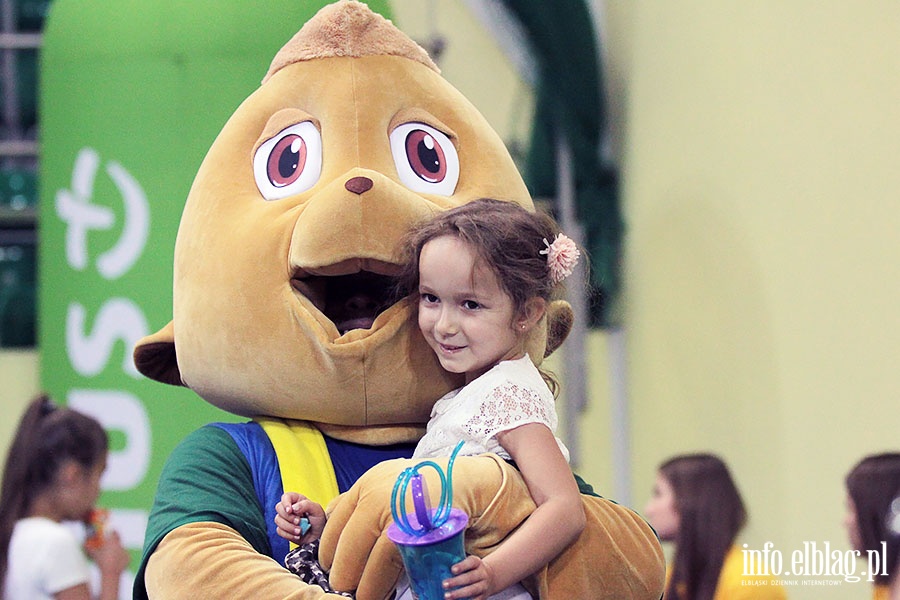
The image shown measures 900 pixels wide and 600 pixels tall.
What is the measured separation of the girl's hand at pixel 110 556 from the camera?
103 inches

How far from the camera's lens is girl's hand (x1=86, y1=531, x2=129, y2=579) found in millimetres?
2613

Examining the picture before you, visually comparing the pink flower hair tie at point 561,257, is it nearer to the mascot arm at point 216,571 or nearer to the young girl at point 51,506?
the mascot arm at point 216,571

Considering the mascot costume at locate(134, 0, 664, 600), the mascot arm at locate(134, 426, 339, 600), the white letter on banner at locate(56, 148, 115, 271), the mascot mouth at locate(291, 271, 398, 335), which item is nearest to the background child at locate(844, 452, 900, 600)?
the mascot costume at locate(134, 0, 664, 600)

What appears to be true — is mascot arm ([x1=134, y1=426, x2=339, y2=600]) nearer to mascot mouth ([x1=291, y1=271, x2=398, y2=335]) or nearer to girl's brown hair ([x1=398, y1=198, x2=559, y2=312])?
mascot mouth ([x1=291, y1=271, x2=398, y2=335])

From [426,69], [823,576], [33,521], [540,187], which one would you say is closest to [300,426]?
[426,69]

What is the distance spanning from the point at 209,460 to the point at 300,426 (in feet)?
0.43

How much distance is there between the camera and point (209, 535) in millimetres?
1249

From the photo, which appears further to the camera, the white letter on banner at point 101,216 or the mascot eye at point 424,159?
the white letter on banner at point 101,216

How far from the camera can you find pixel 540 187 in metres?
4.28

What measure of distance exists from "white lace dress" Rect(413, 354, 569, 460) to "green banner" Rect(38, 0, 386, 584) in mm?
1536

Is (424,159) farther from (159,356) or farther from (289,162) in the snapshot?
(159,356)

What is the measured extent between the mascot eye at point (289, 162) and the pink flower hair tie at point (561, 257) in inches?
13.3

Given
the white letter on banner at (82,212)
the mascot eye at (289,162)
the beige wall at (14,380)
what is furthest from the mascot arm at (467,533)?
the beige wall at (14,380)

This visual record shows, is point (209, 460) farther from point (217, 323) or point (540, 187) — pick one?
point (540, 187)
